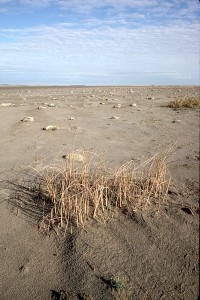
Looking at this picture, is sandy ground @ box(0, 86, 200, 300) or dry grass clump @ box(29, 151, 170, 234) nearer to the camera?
sandy ground @ box(0, 86, 200, 300)

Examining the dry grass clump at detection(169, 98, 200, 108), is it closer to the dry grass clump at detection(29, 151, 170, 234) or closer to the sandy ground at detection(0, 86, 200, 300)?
the sandy ground at detection(0, 86, 200, 300)

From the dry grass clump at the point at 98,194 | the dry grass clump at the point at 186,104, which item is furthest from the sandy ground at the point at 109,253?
the dry grass clump at the point at 186,104

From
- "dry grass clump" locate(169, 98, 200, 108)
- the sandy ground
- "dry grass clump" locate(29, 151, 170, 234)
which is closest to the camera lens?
the sandy ground

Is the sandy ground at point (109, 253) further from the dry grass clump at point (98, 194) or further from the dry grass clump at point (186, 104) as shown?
the dry grass clump at point (186, 104)

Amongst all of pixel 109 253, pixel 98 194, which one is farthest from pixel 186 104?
pixel 109 253

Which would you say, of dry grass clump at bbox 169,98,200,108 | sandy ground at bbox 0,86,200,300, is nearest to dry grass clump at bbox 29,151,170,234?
sandy ground at bbox 0,86,200,300

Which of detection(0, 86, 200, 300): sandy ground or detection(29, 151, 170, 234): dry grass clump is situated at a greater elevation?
detection(29, 151, 170, 234): dry grass clump

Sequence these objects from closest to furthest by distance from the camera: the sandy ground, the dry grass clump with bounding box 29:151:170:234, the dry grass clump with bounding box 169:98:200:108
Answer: the sandy ground
the dry grass clump with bounding box 29:151:170:234
the dry grass clump with bounding box 169:98:200:108

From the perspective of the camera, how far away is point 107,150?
5.71 metres

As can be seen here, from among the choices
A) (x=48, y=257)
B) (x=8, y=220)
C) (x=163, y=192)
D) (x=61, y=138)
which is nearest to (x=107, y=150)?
(x=61, y=138)

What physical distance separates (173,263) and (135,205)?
0.86 metres

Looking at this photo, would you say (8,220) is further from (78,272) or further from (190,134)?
(190,134)

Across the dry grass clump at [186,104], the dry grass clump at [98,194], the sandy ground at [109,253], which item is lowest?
the sandy ground at [109,253]

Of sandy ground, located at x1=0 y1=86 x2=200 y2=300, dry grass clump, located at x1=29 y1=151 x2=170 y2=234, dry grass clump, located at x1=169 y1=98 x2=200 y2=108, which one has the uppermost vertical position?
dry grass clump, located at x1=169 y1=98 x2=200 y2=108
